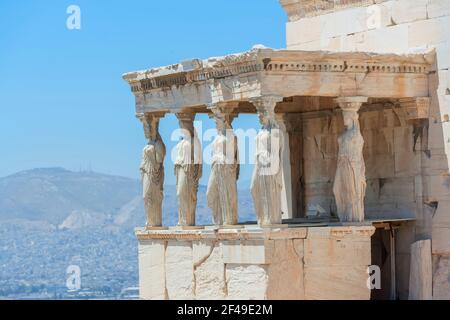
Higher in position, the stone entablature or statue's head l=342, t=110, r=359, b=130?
the stone entablature

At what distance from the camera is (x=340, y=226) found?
27438 mm

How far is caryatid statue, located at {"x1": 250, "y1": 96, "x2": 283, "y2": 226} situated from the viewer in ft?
88.8

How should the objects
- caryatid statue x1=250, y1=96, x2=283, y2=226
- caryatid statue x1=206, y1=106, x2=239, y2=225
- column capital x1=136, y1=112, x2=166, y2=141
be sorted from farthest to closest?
column capital x1=136, y1=112, x2=166, y2=141 < caryatid statue x1=206, y1=106, x2=239, y2=225 < caryatid statue x1=250, y1=96, x2=283, y2=226

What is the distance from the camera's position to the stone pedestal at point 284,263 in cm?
2703

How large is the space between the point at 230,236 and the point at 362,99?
2.74m

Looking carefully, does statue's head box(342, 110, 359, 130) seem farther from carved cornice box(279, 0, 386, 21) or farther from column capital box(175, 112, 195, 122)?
column capital box(175, 112, 195, 122)

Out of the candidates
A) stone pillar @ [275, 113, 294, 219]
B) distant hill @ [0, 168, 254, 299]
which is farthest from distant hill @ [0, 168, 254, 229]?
stone pillar @ [275, 113, 294, 219]

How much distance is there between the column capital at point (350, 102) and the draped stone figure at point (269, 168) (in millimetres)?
1144

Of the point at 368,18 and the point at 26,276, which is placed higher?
the point at 368,18

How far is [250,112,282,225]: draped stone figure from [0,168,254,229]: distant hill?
30658mm

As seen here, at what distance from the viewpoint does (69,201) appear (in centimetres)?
6175

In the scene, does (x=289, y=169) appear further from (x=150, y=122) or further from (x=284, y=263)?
(x=284, y=263)
